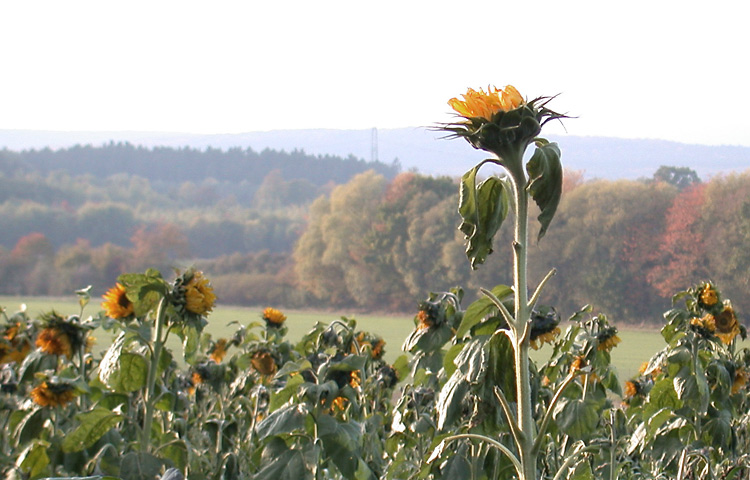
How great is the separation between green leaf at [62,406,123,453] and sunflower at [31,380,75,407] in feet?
1.61

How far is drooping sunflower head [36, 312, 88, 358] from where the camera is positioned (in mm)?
2293

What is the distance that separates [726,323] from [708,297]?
127 mm

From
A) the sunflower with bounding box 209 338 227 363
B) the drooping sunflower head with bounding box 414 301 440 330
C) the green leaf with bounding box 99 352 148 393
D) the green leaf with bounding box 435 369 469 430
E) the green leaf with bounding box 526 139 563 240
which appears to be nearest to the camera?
the green leaf with bounding box 526 139 563 240

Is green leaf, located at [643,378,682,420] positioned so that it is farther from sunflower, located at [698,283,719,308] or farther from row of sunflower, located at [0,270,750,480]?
sunflower, located at [698,283,719,308]

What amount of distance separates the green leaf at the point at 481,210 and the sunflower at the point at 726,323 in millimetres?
1745

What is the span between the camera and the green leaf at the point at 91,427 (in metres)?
1.77

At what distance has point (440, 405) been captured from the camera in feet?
3.22

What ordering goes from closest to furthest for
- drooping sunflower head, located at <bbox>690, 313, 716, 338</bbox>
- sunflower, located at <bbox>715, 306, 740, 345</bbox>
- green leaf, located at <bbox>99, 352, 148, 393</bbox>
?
green leaf, located at <bbox>99, 352, 148, 393</bbox> → drooping sunflower head, located at <bbox>690, 313, 716, 338</bbox> → sunflower, located at <bbox>715, 306, 740, 345</bbox>

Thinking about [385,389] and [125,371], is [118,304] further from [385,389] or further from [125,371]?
[385,389]

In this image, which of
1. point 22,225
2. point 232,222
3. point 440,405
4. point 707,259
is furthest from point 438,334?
point 22,225

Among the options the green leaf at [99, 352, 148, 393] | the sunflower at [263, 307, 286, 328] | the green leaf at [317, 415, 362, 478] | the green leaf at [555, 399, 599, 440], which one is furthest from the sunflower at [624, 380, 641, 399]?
the green leaf at [99, 352, 148, 393]

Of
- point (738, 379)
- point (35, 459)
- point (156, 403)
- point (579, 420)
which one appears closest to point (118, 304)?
point (156, 403)

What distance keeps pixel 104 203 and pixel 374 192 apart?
4943 mm

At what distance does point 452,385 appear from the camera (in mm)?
964
